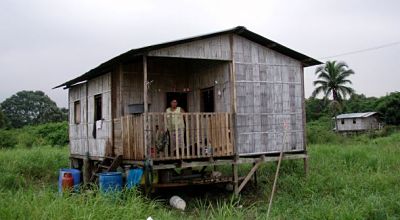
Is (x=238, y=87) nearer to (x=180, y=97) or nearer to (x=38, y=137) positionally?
(x=180, y=97)

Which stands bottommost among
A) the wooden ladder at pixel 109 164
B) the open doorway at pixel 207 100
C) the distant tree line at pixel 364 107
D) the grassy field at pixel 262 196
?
the grassy field at pixel 262 196

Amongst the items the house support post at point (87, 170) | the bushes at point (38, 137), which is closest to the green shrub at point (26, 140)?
the bushes at point (38, 137)

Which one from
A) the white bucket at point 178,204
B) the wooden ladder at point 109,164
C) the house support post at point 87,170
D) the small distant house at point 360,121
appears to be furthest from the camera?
the small distant house at point 360,121

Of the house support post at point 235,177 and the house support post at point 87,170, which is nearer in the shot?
the house support post at point 235,177

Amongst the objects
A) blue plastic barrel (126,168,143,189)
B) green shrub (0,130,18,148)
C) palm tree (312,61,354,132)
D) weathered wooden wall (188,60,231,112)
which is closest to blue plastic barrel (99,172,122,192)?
blue plastic barrel (126,168,143,189)

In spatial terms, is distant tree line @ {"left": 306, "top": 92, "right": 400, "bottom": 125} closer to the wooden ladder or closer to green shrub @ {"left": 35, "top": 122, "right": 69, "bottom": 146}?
green shrub @ {"left": 35, "top": 122, "right": 69, "bottom": 146}

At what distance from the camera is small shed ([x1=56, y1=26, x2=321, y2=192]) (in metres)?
10.7

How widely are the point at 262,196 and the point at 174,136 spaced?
138 inches

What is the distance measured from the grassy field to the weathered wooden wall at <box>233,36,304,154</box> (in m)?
1.40

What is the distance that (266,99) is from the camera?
484 inches

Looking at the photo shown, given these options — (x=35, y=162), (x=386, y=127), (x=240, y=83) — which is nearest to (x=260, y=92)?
(x=240, y=83)

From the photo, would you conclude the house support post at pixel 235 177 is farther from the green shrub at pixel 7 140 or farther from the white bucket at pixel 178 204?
the green shrub at pixel 7 140

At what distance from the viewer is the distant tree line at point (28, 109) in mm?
53938

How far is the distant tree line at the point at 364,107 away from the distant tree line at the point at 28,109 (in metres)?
31.7
